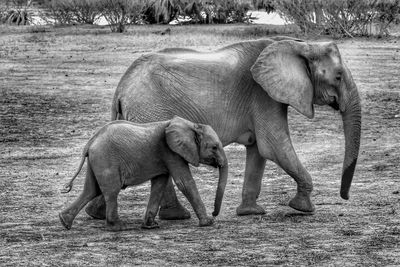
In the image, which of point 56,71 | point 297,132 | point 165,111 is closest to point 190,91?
point 165,111

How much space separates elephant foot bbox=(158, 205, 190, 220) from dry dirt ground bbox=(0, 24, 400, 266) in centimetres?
12

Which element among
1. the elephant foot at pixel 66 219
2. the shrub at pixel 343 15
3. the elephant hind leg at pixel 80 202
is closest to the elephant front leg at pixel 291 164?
the elephant hind leg at pixel 80 202

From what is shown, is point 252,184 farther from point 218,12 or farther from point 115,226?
point 218,12

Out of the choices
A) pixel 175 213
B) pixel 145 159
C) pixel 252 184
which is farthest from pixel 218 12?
pixel 145 159

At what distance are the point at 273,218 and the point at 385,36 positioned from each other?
858 inches

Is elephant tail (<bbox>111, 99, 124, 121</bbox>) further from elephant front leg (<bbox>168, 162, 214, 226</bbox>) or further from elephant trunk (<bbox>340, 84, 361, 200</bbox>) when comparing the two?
elephant trunk (<bbox>340, 84, 361, 200</bbox>)

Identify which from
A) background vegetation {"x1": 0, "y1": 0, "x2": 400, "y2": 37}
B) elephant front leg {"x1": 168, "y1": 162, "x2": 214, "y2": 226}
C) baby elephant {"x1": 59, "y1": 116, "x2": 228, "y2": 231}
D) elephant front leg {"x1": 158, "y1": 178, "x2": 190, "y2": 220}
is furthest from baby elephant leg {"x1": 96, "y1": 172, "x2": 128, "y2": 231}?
background vegetation {"x1": 0, "y1": 0, "x2": 400, "y2": 37}

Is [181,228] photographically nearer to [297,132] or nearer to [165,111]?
[165,111]

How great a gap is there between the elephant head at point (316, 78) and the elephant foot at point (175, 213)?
1.28 meters

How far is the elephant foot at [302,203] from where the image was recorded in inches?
395

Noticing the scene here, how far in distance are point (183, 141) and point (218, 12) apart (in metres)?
30.6

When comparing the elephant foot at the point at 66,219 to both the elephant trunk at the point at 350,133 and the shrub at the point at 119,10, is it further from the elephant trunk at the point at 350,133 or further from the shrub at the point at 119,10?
the shrub at the point at 119,10

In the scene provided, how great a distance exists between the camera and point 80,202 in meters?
9.24

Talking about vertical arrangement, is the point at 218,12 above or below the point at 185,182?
below
